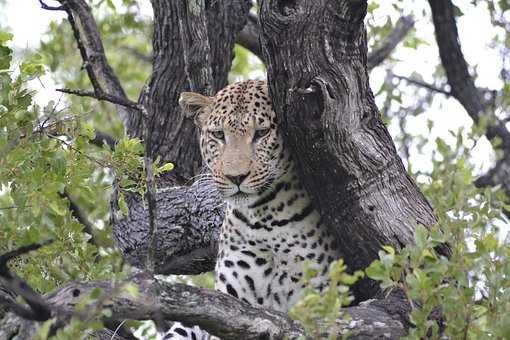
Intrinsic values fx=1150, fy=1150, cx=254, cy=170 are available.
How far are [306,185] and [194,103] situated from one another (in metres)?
1.23

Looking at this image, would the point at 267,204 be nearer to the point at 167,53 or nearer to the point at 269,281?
the point at 269,281

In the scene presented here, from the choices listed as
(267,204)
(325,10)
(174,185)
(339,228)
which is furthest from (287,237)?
(325,10)

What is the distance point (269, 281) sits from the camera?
23.0 feet

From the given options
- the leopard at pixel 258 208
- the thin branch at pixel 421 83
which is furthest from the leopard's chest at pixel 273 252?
the thin branch at pixel 421 83

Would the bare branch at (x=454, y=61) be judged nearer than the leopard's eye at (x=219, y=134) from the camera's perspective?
No

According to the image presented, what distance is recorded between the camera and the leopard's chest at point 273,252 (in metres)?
6.82

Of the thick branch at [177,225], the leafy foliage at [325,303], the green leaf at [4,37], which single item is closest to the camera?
the leafy foliage at [325,303]

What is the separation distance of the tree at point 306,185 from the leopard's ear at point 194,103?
293mm

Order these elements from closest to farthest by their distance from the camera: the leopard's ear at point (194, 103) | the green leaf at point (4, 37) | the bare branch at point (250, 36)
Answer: the green leaf at point (4, 37)
the leopard's ear at point (194, 103)
the bare branch at point (250, 36)

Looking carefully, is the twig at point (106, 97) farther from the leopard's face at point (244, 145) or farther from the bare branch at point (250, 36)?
the bare branch at point (250, 36)

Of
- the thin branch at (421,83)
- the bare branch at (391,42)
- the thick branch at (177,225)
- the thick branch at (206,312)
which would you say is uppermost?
the bare branch at (391,42)

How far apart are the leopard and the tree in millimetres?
391

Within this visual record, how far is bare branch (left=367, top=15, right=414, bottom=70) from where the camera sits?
10.2 metres

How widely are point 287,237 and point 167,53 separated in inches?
74.4
